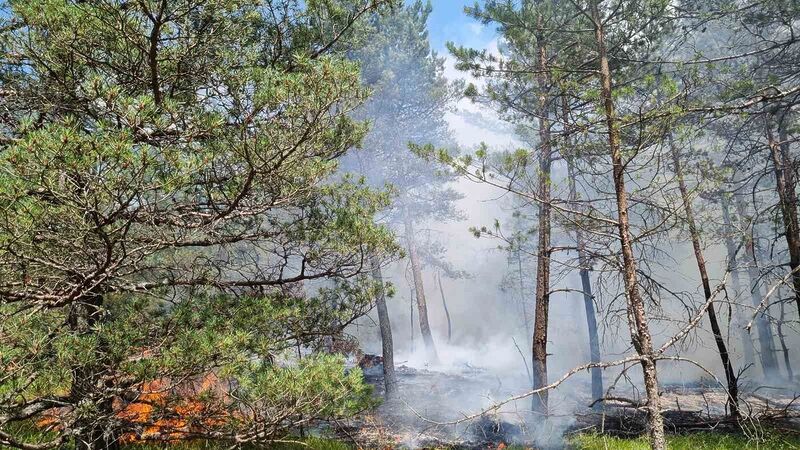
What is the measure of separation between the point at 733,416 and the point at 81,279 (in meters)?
11.2

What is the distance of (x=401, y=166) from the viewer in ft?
69.4

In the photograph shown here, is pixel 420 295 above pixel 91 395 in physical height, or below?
above

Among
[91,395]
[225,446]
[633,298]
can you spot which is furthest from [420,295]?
[91,395]

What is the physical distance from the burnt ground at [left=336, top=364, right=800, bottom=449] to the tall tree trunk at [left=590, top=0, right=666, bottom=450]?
0.20 metres

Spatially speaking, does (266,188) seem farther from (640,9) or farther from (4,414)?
(640,9)

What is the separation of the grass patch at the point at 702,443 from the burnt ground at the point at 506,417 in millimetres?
249

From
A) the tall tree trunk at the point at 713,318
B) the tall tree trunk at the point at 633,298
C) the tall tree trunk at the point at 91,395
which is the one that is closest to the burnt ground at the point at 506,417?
the tall tree trunk at the point at 633,298

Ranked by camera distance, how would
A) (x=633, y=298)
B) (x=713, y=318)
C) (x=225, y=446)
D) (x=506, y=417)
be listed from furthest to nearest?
(x=506, y=417) → (x=713, y=318) → (x=225, y=446) → (x=633, y=298)

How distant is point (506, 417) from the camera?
1176 cm

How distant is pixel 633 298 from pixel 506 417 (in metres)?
8.95

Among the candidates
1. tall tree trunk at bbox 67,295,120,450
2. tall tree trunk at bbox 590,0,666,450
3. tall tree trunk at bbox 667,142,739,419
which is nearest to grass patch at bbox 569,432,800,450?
tall tree trunk at bbox 667,142,739,419

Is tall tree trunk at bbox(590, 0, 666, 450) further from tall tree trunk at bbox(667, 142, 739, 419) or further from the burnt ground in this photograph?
tall tree trunk at bbox(667, 142, 739, 419)

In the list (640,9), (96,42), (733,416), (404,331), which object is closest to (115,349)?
(96,42)

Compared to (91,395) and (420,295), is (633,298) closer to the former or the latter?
(91,395)
